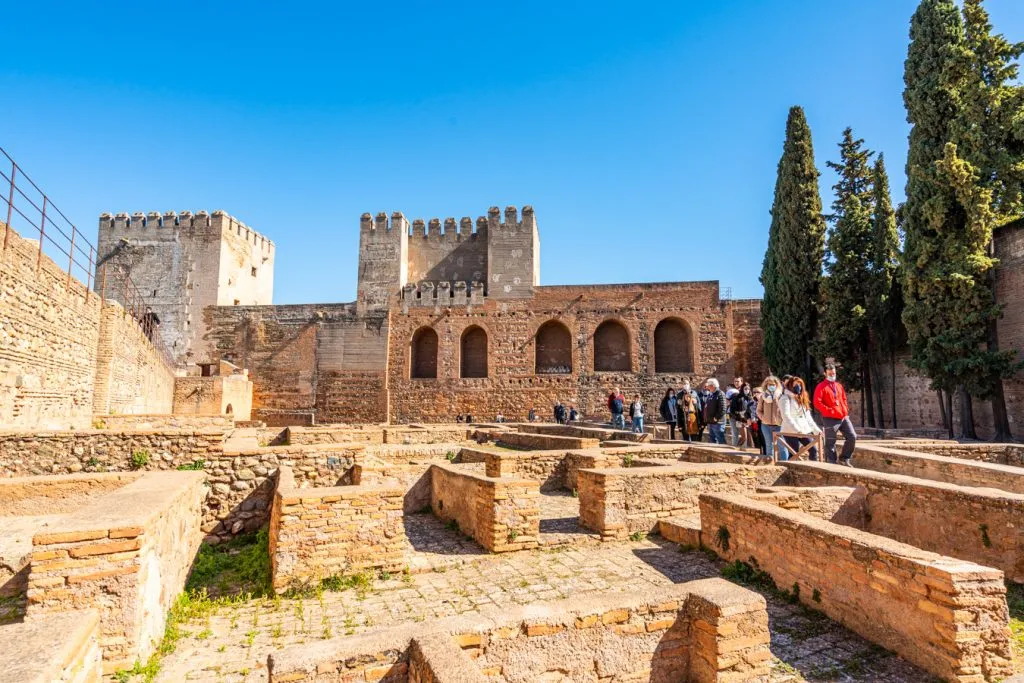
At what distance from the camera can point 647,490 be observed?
756 cm

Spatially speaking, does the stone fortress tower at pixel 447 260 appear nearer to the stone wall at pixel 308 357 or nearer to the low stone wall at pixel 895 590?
the stone wall at pixel 308 357

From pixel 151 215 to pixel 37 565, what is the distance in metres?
31.6

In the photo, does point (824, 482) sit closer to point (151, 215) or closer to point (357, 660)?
point (357, 660)

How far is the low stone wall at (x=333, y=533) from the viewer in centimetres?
Answer: 548

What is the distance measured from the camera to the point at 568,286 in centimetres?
2712

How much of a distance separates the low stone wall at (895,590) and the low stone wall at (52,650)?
5.18 m

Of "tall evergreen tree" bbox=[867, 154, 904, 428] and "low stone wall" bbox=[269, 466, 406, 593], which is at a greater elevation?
"tall evergreen tree" bbox=[867, 154, 904, 428]

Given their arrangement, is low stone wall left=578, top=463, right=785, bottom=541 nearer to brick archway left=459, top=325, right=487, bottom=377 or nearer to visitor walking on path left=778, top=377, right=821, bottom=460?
visitor walking on path left=778, top=377, right=821, bottom=460

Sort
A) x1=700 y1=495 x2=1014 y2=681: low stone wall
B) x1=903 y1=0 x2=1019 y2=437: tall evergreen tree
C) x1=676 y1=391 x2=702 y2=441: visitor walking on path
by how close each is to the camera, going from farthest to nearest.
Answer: x1=903 y1=0 x2=1019 y2=437: tall evergreen tree → x1=676 y1=391 x2=702 y2=441: visitor walking on path → x1=700 y1=495 x2=1014 y2=681: low stone wall

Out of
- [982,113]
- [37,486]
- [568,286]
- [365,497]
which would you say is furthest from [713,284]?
[37,486]

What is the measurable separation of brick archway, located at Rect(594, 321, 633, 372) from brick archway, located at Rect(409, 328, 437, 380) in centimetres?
815

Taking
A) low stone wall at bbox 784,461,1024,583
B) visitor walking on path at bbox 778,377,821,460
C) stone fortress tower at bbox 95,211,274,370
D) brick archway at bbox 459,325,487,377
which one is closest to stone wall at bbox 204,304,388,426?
stone fortress tower at bbox 95,211,274,370

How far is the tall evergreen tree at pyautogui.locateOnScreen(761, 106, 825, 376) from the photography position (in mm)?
21484

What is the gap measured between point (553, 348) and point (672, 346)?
18.8 feet
